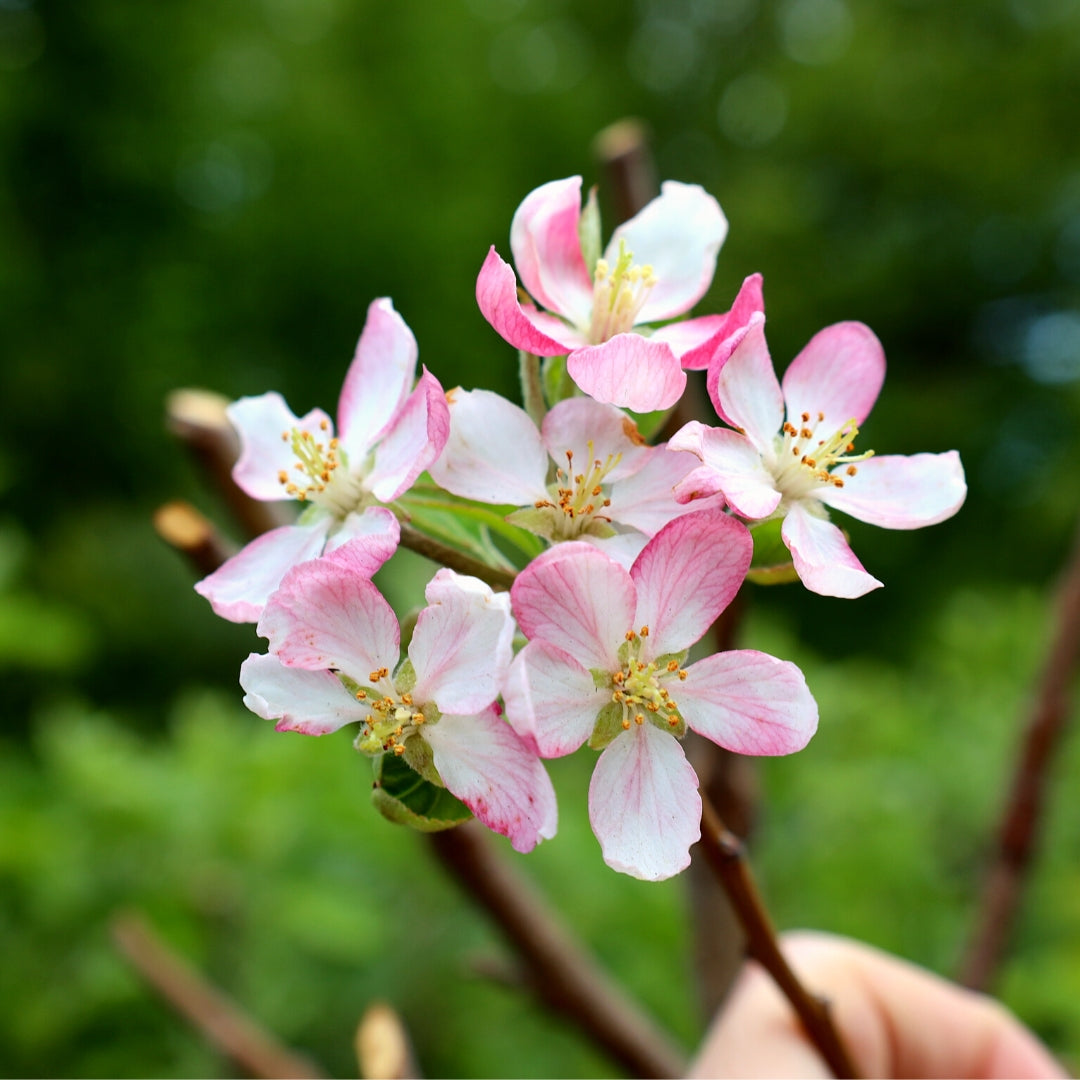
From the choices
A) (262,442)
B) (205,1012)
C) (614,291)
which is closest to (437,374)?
(205,1012)

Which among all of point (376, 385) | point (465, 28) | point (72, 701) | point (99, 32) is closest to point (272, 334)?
point (99, 32)

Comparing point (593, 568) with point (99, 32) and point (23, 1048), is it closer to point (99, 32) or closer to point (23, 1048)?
point (23, 1048)

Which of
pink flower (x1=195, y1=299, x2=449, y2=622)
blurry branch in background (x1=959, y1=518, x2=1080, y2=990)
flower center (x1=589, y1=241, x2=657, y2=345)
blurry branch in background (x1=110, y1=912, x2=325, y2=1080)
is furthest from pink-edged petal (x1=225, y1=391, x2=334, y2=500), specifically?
blurry branch in background (x1=959, y1=518, x2=1080, y2=990)

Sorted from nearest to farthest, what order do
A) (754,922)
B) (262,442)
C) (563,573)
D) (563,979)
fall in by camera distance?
(563,573)
(754,922)
(262,442)
(563,979)

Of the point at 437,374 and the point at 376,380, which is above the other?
the point at 376,380

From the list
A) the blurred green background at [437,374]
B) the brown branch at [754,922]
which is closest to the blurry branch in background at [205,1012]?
the blurred green background at [437,374]

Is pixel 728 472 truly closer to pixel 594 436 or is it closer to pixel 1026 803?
pixel 594 436

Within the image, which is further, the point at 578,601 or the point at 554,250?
the point at 554,250

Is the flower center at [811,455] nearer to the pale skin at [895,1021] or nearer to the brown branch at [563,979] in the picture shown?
the pale skin at [895,1021]
